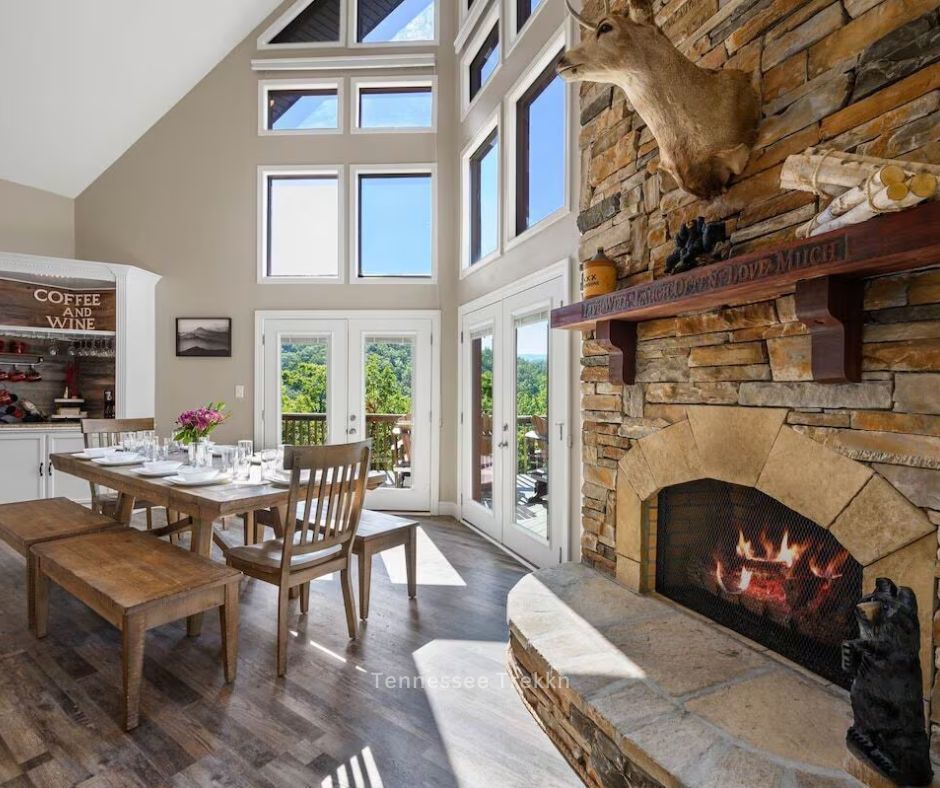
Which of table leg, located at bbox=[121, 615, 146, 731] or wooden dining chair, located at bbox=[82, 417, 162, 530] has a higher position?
wooden dining chair, located at bbox=[82, 417, 162, 530]

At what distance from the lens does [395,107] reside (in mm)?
5496

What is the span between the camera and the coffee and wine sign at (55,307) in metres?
5.13

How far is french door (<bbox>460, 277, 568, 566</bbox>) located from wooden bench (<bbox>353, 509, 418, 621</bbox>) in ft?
3.05

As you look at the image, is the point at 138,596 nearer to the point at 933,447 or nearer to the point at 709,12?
the point at 933,447

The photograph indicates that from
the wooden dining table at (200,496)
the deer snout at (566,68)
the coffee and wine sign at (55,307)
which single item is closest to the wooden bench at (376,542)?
the wooden dining table at (200,496)

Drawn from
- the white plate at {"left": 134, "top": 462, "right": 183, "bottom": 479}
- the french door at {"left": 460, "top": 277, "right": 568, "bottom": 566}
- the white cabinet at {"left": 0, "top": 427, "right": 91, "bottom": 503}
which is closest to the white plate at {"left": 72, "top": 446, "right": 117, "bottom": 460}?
the white plate at {"left": 134, "top": 462, "right": 183, "bottom": 479}

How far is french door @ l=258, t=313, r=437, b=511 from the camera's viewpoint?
5.32m

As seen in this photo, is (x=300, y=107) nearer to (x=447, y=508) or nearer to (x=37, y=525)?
(x=447, y=508)

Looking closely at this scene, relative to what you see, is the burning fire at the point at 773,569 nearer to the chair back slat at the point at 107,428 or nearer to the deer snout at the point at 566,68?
the deer snout at the point at 566,68

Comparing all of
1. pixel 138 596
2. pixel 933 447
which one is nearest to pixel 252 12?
pixel 138 596

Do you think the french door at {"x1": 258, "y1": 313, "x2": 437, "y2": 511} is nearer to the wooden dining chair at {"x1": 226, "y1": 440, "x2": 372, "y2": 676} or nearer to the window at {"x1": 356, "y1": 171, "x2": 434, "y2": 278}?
the window at {"x1": 356, "y1": 171, "x2": 434, "y2": 278}

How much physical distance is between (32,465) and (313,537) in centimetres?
396

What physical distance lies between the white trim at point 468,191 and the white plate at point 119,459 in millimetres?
2867

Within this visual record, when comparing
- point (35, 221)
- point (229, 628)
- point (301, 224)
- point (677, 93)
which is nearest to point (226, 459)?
point (229, 628)
